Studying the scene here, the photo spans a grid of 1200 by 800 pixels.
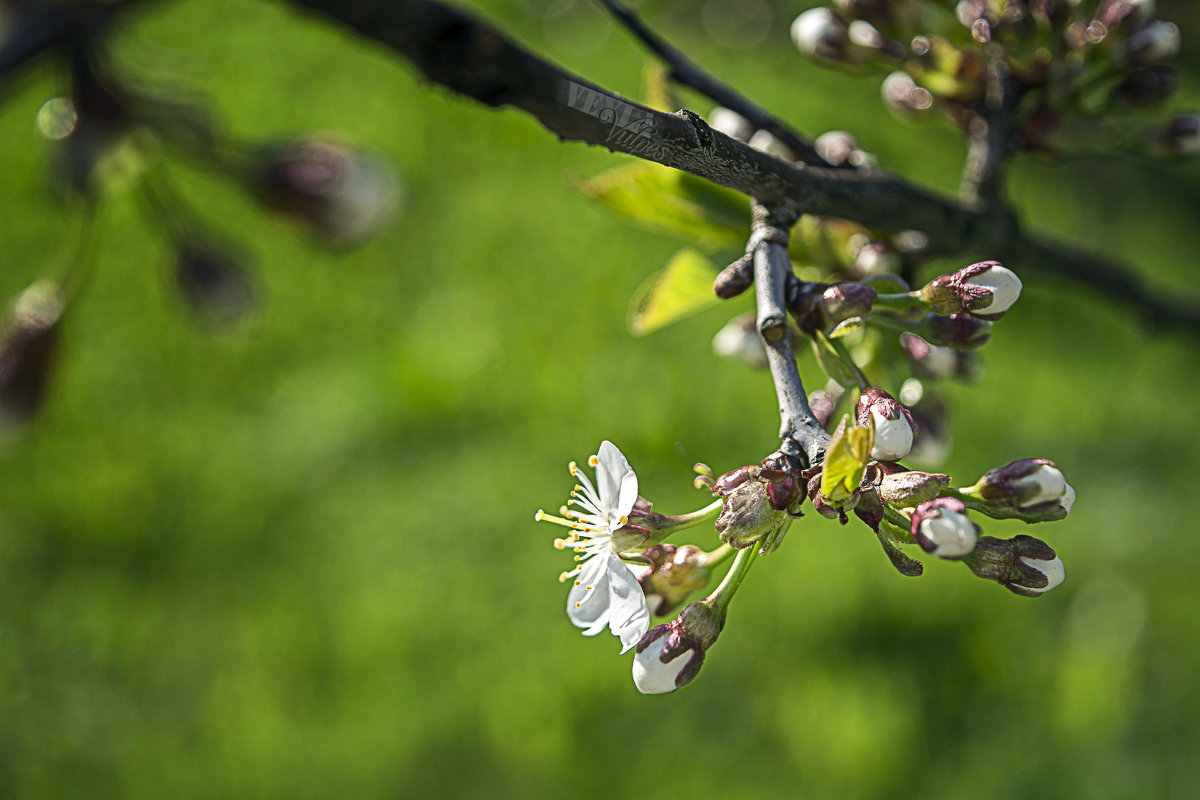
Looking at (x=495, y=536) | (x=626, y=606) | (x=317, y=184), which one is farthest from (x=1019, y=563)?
(x=495, y=536)

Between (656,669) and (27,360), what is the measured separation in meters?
0.69

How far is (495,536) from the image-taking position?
7.08 ft

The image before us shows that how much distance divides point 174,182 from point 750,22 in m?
2.49

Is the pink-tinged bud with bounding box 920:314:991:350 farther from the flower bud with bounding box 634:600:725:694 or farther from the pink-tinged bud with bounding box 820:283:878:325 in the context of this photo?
the flower bud with bounding box 634:600:725:694

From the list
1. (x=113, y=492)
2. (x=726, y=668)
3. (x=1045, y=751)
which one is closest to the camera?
(x=1045, y=751)

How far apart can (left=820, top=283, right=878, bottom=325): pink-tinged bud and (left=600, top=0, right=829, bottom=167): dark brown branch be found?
0.14m

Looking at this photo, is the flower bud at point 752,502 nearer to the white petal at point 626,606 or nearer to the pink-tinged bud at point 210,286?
the white petal at point 626,606

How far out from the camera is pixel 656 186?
2.49 ft

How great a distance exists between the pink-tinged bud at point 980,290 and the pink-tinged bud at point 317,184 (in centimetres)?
64

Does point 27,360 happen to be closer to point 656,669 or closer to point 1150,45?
point 656,669

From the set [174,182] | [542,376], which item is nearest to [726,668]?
[542,376]

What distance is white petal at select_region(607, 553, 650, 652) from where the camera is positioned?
0.55 meters

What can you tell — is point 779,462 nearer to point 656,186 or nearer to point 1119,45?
point 656,186

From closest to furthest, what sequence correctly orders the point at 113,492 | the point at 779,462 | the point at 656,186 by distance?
the point at 779,462 < the point at 656,186 < the point at 113,492
